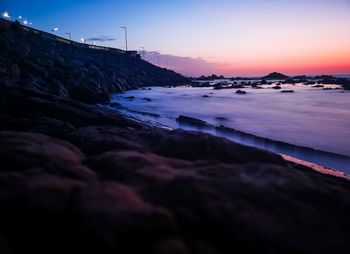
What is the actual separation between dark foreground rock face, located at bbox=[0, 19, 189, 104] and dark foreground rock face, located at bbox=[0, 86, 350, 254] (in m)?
8.10

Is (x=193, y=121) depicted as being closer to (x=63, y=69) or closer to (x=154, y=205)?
(x=154, y=205)

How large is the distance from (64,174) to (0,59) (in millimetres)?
17593

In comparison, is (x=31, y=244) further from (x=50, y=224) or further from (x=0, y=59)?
(x=0, y=59)

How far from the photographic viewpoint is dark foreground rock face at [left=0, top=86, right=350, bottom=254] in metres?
2.31

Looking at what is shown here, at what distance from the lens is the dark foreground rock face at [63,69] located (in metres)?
17.4

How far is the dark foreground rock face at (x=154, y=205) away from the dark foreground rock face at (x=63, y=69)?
8.10 m

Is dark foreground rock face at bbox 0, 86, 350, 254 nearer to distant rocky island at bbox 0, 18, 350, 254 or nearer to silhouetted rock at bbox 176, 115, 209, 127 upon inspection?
distant rocky island at bbox 0, 18, 350, 254

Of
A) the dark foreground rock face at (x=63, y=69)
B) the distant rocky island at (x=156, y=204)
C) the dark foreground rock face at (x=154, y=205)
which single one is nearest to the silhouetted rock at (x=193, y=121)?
the dark foreground rock face at (x=63, y=69)

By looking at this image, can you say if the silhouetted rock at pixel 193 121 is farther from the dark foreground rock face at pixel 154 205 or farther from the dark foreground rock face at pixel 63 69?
the dark foreground rock face at pixel 154 205

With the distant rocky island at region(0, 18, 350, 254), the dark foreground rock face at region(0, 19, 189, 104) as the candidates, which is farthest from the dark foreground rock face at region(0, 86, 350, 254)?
the dark foreground rock face at region(0, 19, 189, 104)

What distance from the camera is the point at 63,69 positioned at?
90.6ft

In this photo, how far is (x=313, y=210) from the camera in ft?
9.49

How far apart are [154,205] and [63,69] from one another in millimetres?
27867

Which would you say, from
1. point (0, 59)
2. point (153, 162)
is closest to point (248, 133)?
point (153, 162)
